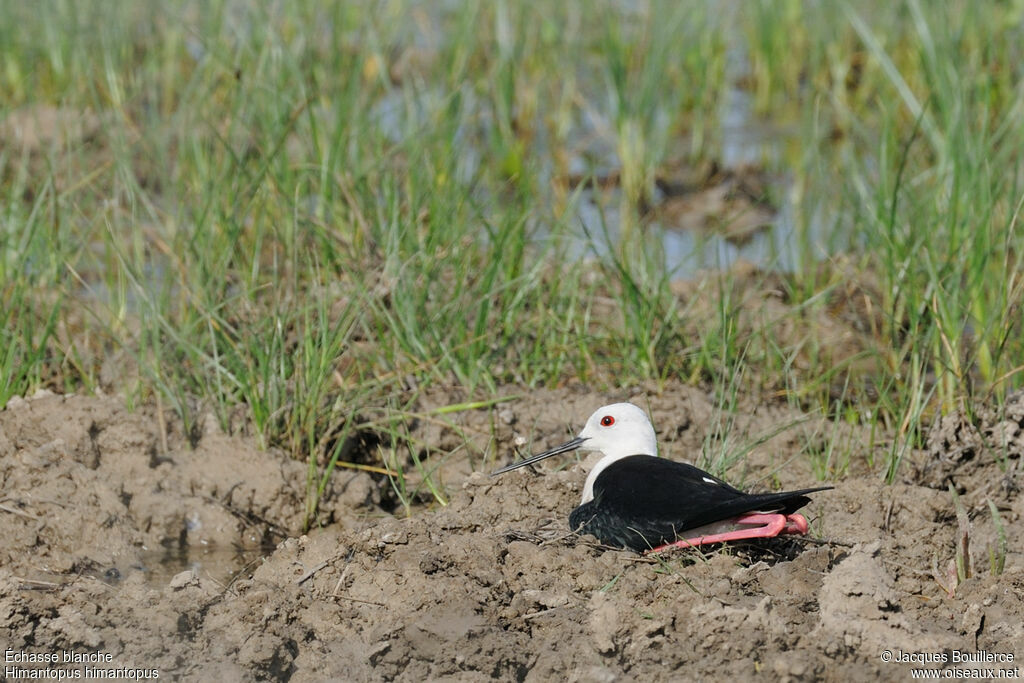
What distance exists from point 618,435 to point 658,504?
1.83 ft

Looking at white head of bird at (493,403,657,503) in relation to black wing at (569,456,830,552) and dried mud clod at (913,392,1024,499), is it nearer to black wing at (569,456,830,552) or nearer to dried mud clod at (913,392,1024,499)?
black wing at (569,456,830,552)

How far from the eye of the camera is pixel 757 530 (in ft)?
11.5

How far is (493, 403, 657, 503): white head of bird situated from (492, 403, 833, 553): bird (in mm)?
128

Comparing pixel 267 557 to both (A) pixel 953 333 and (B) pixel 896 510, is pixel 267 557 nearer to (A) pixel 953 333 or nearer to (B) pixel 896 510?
(B) pixel 896 510

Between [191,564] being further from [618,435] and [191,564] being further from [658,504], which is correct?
[658,504]

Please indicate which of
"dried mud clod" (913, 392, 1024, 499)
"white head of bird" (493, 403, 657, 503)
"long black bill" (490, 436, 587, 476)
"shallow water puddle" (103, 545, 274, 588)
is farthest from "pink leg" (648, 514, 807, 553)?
"shallow water puddle" (103, 545, 274, 588)

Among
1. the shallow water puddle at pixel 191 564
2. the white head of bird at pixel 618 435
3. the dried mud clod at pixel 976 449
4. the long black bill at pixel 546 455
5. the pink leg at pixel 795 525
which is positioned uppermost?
the pink leg at pixel 795 525

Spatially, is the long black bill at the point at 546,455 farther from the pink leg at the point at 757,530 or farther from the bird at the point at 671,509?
the pink leg at the point at 757,530

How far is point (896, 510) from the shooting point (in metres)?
4.32

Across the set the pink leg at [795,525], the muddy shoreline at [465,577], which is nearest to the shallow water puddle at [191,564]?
the muddy shoreline at [465,577]

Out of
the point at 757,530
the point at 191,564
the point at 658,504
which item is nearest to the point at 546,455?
the point at 658,504

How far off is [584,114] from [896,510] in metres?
5.10

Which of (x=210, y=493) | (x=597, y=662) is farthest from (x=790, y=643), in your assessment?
(x=210, y=493)

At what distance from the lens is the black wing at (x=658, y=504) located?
3480 millimetres
